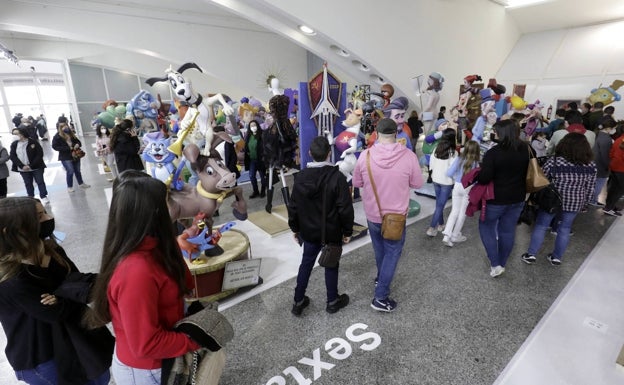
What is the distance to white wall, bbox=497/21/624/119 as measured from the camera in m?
8.79

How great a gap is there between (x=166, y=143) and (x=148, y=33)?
353 inches

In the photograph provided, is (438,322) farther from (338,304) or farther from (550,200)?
(550,200)

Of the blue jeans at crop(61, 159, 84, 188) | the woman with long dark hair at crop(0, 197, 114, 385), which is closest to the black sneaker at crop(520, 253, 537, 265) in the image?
the woman with long dark hair at crop(0, 197, 114, 385)

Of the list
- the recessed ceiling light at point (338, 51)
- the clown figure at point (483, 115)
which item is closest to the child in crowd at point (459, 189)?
the clown figure at point (483, 115)

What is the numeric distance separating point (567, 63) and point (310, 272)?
1117 centimetres

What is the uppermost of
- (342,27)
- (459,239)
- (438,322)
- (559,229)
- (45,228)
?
(342,27)

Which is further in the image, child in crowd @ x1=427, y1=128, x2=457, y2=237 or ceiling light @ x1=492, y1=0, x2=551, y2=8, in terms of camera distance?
ceiling light @ x1=492, y1=0, x2=551, y2=8

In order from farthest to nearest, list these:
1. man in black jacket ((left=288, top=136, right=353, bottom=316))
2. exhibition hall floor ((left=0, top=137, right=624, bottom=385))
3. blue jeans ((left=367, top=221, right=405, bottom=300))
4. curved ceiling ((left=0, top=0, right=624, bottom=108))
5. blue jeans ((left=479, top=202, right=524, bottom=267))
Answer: curved ceiling ((left=0, top=0, right=624, bottom=108)) → blue jeans ((left=479, top=202, right=524, bottom=267)) → blue jeans ((left=367, top=221, right=405, bottom=300)) → man in black jacket ((left=288, top=136, right=353, bottom=316)) → exhibition hall floor ((left=0, top=137, right=624, bottom=385))

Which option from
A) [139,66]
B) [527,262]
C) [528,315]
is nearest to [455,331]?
[528,315]

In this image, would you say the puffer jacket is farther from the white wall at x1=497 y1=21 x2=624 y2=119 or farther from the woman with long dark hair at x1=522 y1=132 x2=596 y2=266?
the white wall at x1=497 y1=21 x2=624 y2=119

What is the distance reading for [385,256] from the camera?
261 centimetres

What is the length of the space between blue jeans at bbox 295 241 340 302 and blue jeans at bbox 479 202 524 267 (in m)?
1.52

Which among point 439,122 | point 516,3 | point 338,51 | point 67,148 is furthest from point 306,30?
point 516,3

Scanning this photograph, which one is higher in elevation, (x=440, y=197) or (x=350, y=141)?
(x=350, y=141)
